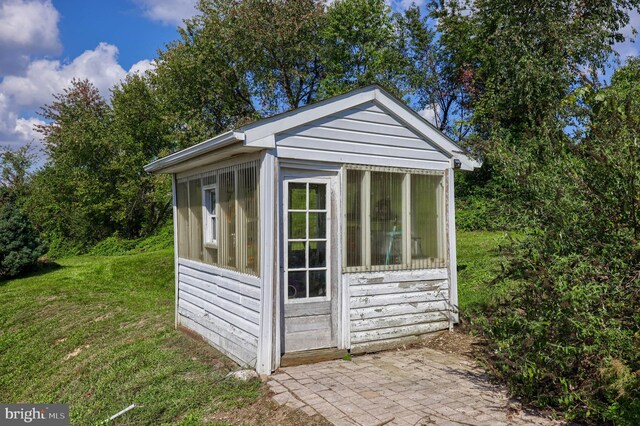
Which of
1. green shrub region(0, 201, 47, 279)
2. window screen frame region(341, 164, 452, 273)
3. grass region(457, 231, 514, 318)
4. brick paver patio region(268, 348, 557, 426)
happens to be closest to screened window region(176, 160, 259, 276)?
window screen frame region(341, 164, 452, 273)

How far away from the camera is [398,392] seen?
14.6 feet

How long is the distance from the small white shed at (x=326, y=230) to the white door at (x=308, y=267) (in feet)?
0.04

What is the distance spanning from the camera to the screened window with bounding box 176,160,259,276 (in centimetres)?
538

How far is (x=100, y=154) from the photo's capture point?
21234 millimetres

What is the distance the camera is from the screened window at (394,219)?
5660 millimetres

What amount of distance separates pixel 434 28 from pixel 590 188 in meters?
18.6

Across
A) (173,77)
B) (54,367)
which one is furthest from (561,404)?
(173,77)

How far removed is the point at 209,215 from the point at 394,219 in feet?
8.13

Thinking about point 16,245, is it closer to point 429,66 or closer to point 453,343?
point 453,343

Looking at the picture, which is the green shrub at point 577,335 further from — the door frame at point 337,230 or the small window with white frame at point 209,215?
the small window with white frame at point 209,215

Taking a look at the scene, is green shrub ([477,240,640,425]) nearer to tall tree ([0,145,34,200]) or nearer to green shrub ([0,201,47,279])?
green shrub ([0,201,47,279])

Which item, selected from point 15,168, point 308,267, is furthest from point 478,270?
point 15,168

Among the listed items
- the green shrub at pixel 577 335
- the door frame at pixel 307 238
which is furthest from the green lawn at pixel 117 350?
the door frame at pixel 307 238

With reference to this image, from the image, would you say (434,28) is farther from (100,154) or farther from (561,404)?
(561,404)
